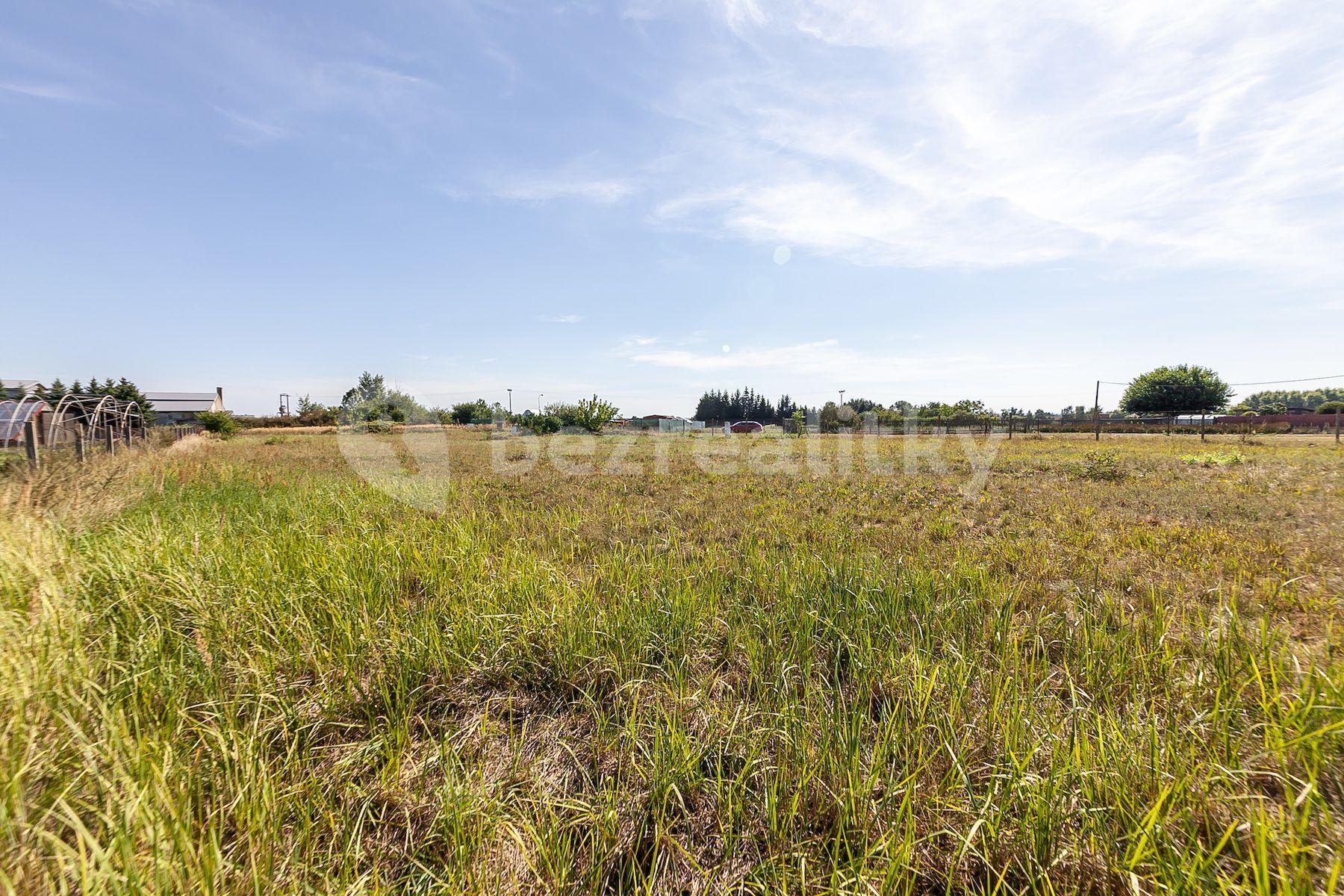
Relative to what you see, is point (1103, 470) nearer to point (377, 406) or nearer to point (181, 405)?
point (377, 406)

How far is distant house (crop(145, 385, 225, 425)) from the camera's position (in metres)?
41.3

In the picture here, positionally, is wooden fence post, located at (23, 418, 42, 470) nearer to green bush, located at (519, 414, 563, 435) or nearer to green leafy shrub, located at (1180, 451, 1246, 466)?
green leafy shrub, located at (1180, 451, 1246, 466)

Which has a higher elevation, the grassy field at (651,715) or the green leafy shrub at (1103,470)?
the green leafy shrub at (1103,470)

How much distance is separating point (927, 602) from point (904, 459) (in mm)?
9359

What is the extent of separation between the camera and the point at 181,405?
146 feet

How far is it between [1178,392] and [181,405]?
88.2m

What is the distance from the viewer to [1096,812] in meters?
1.39

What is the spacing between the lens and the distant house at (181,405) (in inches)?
1625

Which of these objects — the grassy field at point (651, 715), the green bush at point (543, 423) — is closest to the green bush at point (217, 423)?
the green bush at point (543, 423)

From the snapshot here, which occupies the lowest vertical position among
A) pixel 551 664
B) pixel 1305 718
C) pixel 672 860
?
pixel 672 860

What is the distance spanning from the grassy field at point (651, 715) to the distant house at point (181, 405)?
174 feet

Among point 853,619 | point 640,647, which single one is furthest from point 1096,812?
point 640,647

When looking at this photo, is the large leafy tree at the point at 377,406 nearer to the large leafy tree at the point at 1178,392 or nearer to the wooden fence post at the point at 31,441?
the wooden fence post at the point at 31,441

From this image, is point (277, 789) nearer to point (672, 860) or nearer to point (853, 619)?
point (672, 860)
